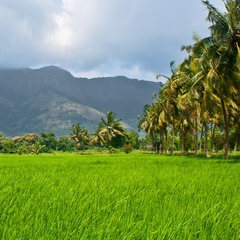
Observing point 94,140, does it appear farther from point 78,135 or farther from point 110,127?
point 110,127

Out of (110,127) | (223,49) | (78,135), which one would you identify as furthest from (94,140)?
(223,49)

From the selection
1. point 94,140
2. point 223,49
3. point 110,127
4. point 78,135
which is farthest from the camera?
point 78,135

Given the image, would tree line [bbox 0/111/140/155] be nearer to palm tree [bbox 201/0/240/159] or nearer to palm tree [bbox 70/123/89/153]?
palm tree [bbox 70/123/89/153]

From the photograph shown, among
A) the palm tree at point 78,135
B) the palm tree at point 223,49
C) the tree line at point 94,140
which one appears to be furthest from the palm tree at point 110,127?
the palm tree at point 223,49

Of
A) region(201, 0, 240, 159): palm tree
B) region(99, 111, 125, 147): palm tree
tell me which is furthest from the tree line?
region(201, 0, 240, 159): palm tree

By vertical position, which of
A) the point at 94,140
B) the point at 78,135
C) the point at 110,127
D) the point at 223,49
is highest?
the point at 223,49

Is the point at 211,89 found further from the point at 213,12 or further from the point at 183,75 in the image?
the point at 183,75

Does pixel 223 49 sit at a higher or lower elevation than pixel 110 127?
higher

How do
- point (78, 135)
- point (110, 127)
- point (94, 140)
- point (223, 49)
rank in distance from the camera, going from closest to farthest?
point (223, 49), point (110, 127), point (94, 140), point (78, 135)

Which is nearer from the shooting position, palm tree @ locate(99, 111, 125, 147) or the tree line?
palm tree @ locate(99, 111, 125, 147)

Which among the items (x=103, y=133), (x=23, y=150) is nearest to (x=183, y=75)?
(x=103, y=133)

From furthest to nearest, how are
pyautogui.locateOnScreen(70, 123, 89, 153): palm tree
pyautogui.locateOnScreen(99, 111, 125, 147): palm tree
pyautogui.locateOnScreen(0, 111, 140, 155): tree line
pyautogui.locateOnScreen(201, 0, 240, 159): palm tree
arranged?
1. pyautogui.locateOnScreen(70, 123, 89, 153): palm tree
2. pyautogui.locateOnScreen(0, 111, 140, 155): tree line
3. pyautogui.locateOnScreen(99, 111, 125, 147): palm tree
4. pyautogui.locateOnScreen(201, 0, 240, 159): palm tree

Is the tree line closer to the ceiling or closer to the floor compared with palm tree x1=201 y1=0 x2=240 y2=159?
closer to the floor

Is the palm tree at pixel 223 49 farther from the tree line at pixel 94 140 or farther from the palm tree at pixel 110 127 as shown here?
the palm tree at pixel 110 127
